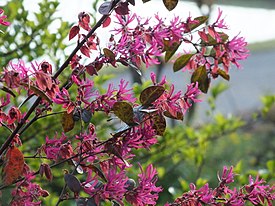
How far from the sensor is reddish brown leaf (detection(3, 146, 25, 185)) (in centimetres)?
110

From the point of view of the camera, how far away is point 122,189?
111 cm

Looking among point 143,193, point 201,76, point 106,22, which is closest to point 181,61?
point 201,76

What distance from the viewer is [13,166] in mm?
1103

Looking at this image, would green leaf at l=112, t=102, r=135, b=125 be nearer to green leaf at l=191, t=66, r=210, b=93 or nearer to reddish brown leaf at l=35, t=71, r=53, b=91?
reddish brown leaf at l=35, t=71, r=53, b=91

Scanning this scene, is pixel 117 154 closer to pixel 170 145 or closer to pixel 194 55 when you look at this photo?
pixel 194 55

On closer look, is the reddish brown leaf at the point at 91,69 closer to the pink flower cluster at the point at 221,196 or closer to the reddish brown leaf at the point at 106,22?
the reddish brown leaf at the point at 106,22

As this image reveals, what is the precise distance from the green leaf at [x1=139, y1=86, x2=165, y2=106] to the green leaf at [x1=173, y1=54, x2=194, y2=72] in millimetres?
234

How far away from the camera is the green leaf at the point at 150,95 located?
43.6 inches

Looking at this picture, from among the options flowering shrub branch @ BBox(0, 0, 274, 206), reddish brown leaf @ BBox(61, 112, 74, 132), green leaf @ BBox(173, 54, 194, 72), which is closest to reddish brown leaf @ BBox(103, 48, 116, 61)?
flowering shrub branch @ BBox(0, 0, 274, 206)

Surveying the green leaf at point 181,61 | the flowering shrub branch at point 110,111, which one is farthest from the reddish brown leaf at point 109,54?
the green leaf at point 181,61

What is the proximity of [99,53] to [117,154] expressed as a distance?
184 mm

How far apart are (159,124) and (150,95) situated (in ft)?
0.18

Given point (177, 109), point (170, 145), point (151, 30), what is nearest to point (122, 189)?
point (177, 109)

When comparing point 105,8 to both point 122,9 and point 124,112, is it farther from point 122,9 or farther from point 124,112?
point 124,112
